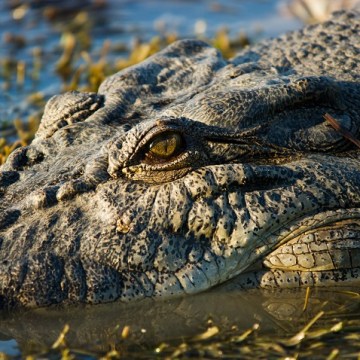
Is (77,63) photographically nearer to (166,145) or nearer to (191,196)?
(166,145)

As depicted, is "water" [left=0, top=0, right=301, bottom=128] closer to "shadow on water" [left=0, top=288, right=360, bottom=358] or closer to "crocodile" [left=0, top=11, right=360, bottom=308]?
"crocodile" [left=0, top=11, right=360, bottom=308]

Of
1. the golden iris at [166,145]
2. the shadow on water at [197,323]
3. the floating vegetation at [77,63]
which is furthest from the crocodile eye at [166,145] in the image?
the floating vegetation at [77,63]

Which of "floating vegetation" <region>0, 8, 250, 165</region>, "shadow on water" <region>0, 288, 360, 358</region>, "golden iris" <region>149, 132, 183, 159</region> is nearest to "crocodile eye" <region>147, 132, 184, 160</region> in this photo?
"golden iris" <region>149, 132, 183, 159</region>

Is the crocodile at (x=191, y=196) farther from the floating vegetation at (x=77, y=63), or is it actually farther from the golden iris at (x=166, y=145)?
the floating vegetation at (x=77, y=63)

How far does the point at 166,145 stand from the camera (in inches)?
188

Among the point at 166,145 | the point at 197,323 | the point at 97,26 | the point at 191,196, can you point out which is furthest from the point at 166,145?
the point at 97,26

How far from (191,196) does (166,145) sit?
0.35m

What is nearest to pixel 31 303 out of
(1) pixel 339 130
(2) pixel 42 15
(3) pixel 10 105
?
(1) pixel 339 130

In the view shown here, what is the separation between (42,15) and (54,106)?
25.8 feet

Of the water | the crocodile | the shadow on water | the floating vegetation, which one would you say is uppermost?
the water

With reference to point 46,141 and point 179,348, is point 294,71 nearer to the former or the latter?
point 46,141

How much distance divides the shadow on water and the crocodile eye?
0.83 meters

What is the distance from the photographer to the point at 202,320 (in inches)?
180

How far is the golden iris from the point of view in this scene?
4.75m
